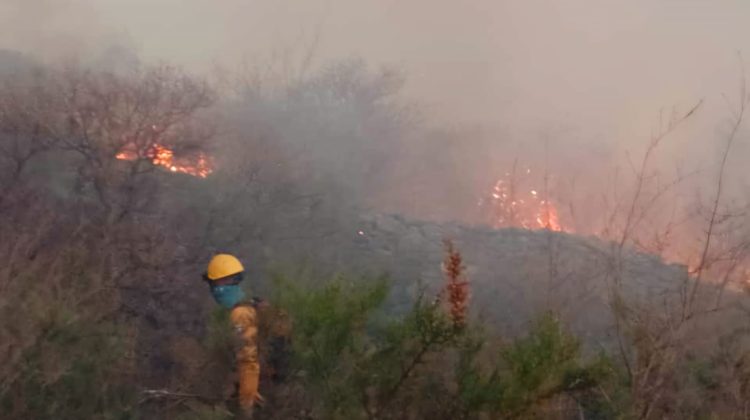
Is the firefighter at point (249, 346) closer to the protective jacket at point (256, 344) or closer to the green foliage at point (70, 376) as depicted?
the protective jacket at point (256, 344)

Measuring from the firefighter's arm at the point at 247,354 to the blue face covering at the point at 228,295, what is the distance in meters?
0.39

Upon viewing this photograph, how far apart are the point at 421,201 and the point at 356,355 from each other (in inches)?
692

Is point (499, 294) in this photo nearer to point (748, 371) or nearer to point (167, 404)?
point (748, 371)

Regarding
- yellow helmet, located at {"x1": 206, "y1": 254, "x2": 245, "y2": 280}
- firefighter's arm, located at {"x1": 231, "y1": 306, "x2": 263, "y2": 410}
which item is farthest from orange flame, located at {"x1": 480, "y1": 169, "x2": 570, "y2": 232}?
firefighter's arm, located at {"x1": 231, "y1": 306, "x2": 263, "y2": 410}

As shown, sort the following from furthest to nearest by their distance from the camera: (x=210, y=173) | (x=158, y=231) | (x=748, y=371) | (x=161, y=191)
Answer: (x=210, y=173) < (x=161, y=191) < (x=158, y=231) < (x=748, y=371)

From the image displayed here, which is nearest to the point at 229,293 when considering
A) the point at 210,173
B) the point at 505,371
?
the point at 505,371

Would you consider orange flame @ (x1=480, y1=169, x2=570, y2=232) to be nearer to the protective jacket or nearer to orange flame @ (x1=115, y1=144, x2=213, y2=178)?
orange flame @ (x1=115, y1=144, x2=213, y2=178)

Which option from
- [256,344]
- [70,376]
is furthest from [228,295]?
[70,376]

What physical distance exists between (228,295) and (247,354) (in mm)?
769

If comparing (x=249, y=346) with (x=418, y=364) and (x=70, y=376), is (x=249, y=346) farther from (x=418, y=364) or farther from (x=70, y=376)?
(x=70, y=376)

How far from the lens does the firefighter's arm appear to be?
19.8 feet

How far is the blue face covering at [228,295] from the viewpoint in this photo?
667 centimetres

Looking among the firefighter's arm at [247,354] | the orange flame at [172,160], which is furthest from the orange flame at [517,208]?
the firefighter's arm at [247,354]

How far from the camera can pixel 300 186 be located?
1723 cm
